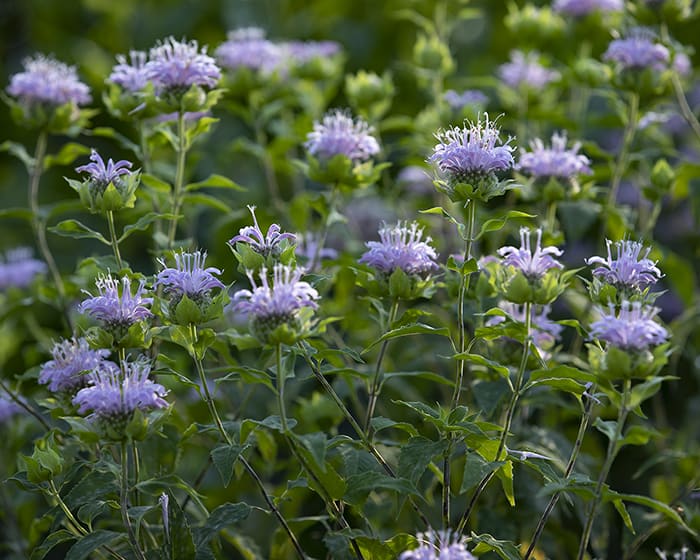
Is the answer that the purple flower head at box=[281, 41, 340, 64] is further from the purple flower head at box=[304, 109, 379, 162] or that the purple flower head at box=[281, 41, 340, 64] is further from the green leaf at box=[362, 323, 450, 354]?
the green leaf at box=[362, 323, 450, 354]

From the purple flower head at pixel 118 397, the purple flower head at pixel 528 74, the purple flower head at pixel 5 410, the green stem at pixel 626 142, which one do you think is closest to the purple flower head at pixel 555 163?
the green stem at pixel 626 142

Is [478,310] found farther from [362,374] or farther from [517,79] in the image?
[517,79]

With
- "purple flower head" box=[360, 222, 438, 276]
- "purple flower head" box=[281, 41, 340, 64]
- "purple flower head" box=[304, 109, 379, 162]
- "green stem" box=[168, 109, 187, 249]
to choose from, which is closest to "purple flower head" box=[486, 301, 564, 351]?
"purple flower head" box=[360, 222, 438, 276]

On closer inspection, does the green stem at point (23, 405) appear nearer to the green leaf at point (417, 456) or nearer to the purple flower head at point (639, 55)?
the green leaf at point (417, 456)

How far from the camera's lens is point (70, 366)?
0.99 meters

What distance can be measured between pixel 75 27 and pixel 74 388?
2.50m

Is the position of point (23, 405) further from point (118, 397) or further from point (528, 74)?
point (528, 74)

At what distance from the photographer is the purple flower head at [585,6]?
1577 mm

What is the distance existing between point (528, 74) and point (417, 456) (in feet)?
2.82

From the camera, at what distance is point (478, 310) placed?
1.10 meters

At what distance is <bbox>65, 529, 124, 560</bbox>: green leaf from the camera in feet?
2.82

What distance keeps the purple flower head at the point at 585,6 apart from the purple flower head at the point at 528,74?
94 millimetres

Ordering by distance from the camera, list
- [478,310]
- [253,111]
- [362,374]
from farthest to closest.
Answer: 1. [253,111]
2. [478,310]
3. [362,374]

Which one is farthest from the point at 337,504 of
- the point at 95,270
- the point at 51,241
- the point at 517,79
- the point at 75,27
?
the point at 75,27
